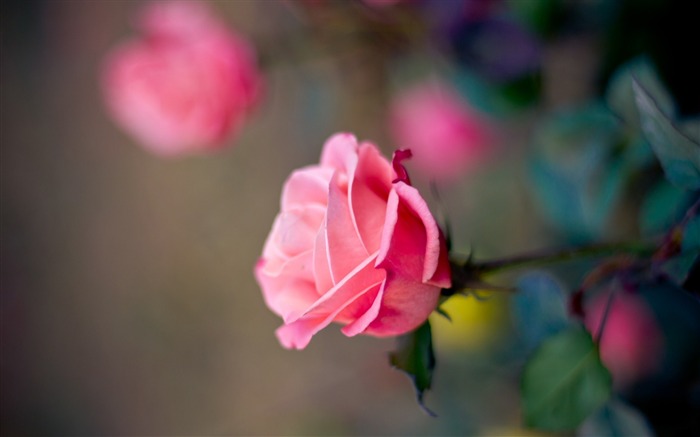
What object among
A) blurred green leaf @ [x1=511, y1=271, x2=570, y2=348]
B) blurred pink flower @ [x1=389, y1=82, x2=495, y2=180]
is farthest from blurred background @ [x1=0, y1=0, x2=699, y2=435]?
blurred green leaf @ [x1=511, y1=271, x2=570, y2=348]

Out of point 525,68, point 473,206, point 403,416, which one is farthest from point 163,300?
point 525,68

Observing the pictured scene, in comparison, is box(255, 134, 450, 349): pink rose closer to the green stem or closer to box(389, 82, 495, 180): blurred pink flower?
the green stem

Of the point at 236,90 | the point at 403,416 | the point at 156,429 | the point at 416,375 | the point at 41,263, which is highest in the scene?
the point at 236,90

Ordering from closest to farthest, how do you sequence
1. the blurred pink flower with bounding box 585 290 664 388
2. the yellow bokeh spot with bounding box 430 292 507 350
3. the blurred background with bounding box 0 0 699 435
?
the blurred pink flower with bounding box 585 290 664 388 < the yellow bokeh spot with bounding box 430 292 507 350 < the blurred background with bounding box 0 0 699 435

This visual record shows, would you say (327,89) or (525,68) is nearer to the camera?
(525,68)

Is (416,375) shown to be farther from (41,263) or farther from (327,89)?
(41,263)

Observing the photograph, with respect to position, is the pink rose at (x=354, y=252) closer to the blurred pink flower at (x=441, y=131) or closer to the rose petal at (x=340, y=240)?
the rose petal at (x=340, y=240)

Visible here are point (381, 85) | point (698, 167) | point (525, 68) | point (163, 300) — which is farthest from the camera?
point (163, 300)
